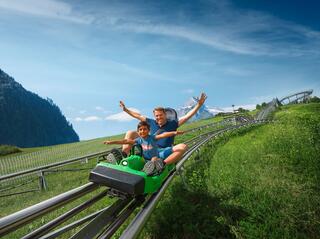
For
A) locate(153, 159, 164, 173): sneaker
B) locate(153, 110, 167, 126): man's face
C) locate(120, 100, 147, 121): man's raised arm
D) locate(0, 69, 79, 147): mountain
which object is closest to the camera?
locate(153, 159, 164, 173): sneaker

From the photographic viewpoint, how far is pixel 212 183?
695cm

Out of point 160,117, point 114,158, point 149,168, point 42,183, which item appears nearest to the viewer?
point 149,168

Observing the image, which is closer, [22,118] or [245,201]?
[245,201]

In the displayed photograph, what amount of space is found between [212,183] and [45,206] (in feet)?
14.4

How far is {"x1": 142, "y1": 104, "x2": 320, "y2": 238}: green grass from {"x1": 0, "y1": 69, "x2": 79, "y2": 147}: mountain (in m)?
161

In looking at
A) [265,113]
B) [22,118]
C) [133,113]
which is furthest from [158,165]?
[22,118]

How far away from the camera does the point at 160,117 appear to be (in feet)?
24.0

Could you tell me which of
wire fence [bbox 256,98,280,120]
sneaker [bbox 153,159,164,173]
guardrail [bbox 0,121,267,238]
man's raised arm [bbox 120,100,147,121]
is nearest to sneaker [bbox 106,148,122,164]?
guardrail [bbox 0,121,267,238]

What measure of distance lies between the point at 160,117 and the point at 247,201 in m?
2.72

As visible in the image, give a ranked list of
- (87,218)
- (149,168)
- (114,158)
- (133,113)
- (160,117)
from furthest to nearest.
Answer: (133,113) → (160,117) → (114,158) → (87,218) → (149,168)

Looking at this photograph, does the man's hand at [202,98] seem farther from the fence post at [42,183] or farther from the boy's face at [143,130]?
the fence post at [42,183]

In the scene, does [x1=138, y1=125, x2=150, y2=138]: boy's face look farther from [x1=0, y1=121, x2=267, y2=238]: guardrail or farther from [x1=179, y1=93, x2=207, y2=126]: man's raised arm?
[x1=179, y1=93, x2=207, y2=126]: man's raised arm

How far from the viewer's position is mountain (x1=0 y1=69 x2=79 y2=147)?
156 metres

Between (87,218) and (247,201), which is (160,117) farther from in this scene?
(87,218)
